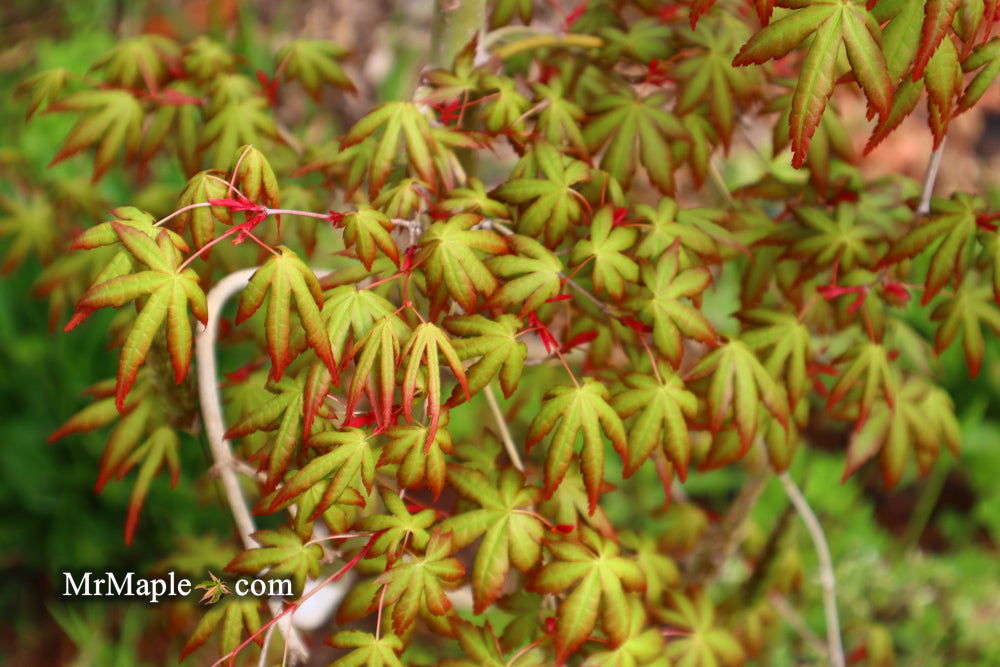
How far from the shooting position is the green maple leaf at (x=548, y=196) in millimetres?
1088

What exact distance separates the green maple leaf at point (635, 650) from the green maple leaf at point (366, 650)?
316 millimetres

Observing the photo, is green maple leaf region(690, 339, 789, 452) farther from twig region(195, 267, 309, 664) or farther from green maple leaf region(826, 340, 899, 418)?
twig region(195, 267, 309, 664)

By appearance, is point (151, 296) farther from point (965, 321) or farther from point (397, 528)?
point (965, 321)

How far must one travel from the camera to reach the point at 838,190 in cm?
130

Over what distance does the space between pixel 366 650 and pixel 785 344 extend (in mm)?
703

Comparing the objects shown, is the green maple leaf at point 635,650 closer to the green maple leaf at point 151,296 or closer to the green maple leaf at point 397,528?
the green maple leaf at point 397,528

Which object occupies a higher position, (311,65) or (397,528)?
(311,65)

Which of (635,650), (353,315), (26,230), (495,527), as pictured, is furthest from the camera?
(26,230)

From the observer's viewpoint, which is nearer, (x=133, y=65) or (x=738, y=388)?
(x=738, y=388)

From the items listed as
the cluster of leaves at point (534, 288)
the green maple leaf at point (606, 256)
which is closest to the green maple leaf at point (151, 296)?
the cluster of leaves at point (534, 288)

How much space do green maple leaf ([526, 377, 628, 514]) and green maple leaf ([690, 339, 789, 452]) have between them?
180mm

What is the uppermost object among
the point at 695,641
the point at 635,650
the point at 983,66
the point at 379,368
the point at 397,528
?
the point at 983,66

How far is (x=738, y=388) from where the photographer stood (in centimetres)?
112

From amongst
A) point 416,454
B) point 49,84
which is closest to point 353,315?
point 416,454
